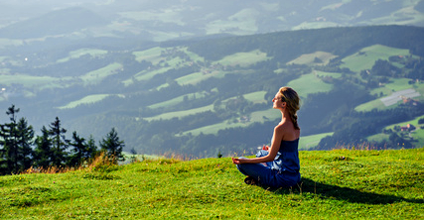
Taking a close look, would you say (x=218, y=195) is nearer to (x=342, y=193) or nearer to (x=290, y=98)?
(x=290, y=98)

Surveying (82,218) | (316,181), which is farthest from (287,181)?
(82,218)

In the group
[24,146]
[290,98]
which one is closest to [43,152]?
[24,146]

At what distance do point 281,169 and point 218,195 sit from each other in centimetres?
230

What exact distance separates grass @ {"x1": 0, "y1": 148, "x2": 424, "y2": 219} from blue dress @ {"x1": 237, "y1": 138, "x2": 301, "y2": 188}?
1.06 feet

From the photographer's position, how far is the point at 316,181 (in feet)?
42.8

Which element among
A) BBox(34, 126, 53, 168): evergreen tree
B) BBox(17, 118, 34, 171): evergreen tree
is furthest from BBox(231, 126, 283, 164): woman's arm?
BBox(17, 118, 34, 171): evergreen tree

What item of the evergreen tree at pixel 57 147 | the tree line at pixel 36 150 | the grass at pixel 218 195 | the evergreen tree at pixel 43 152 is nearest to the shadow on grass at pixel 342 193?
the grass at pixel 218 195

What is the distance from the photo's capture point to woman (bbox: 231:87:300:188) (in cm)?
1182

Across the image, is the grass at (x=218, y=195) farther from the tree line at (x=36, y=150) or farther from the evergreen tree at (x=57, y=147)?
the evergreen tree at (x=57, y=147)

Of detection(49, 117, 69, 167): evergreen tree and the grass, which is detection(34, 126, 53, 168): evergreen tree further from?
the grass

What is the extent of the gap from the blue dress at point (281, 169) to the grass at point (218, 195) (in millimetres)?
323

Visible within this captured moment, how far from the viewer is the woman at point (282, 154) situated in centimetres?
1182

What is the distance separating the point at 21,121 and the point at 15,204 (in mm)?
55078

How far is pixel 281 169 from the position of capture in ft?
40.1
